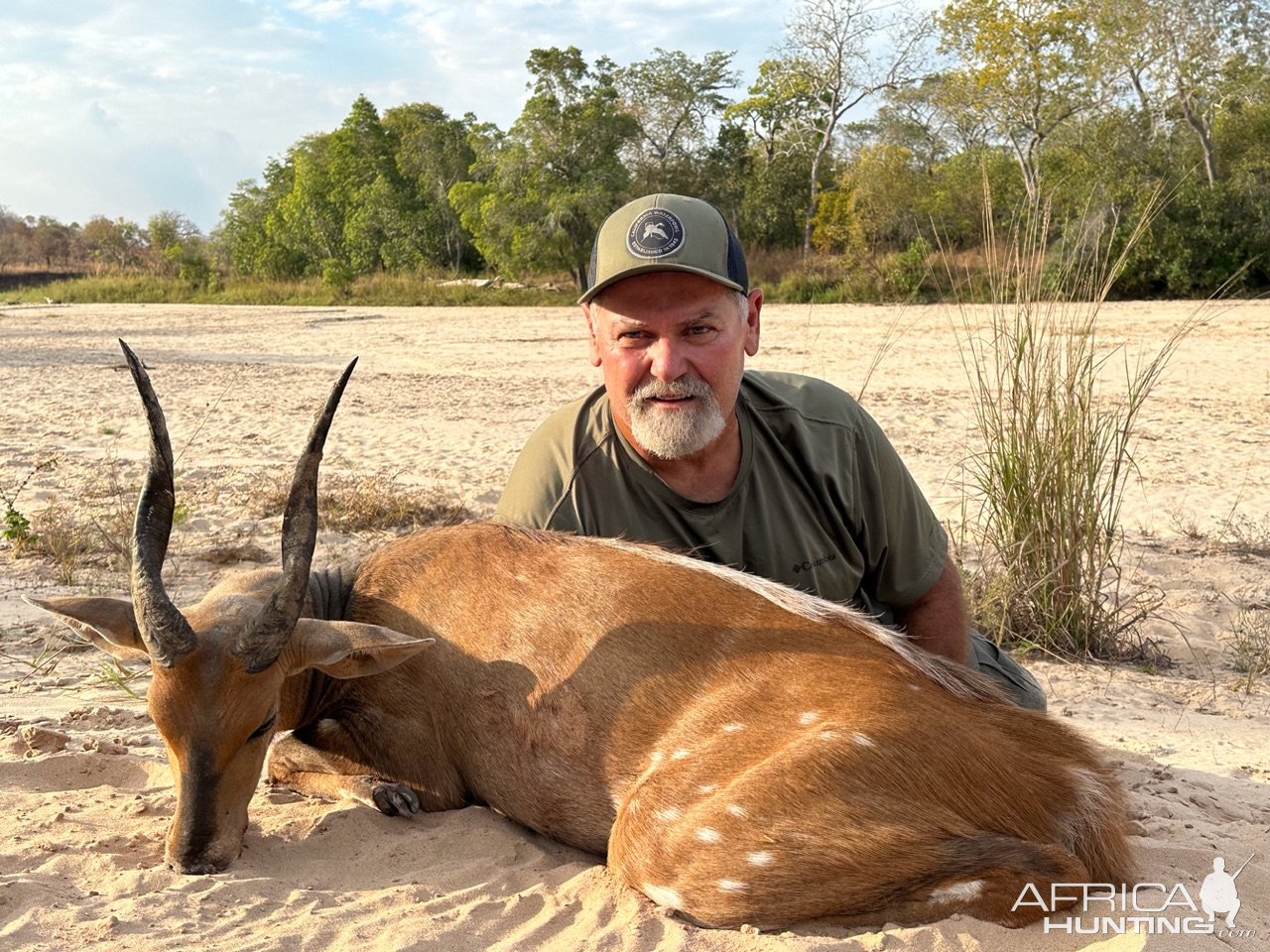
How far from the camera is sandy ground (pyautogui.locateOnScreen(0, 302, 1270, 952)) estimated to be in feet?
12.0

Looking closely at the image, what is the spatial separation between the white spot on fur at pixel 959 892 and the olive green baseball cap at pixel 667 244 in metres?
2.33

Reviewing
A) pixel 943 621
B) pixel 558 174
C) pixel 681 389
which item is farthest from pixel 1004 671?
pixel 558 174

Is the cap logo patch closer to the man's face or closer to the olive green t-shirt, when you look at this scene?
the man's face

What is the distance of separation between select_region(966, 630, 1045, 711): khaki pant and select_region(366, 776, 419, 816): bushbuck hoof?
94.4 inches

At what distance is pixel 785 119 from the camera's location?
153 ft

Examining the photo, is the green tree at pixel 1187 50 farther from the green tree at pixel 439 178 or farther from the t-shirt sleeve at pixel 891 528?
the t-shirt sleeve at pixel 891 528

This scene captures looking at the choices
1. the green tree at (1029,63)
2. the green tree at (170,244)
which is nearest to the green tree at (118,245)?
the green tree at (170,244)

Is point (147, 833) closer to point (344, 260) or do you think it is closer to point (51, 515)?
point (51, 515)

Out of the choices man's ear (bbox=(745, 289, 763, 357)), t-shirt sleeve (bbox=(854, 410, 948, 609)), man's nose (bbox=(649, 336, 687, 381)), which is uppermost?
man's ear (bbox=(745, 289, 763, 357))

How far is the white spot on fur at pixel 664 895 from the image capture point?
12.1 ft

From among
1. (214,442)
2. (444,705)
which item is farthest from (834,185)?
(444,705)

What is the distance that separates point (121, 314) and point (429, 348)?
16.5 m

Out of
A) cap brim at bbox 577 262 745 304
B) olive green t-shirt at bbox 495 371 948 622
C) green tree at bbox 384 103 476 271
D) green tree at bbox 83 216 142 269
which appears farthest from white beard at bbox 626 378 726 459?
green tree at bbox 83 216 142 269

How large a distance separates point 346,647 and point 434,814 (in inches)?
29.7
